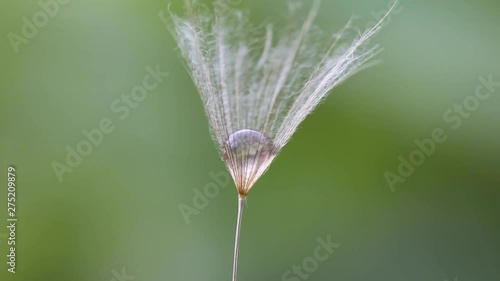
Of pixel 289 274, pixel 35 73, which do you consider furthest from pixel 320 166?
pixel 35 73

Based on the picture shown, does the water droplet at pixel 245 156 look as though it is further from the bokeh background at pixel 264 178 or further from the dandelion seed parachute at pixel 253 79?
the bokeh background at pixel 264 178

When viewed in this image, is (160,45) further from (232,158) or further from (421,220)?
(421,220)

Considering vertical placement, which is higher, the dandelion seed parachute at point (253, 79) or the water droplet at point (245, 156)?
the dandelion seed parachute at point (253, 79)

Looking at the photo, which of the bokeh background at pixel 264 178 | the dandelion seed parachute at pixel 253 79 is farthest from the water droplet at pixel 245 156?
the bokeh background at pixel 264 178

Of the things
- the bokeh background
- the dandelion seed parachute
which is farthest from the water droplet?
the bokeh background

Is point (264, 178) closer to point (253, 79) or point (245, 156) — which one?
point (253, 79)

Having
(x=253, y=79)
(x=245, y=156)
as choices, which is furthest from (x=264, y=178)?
(x=245, y=156)
